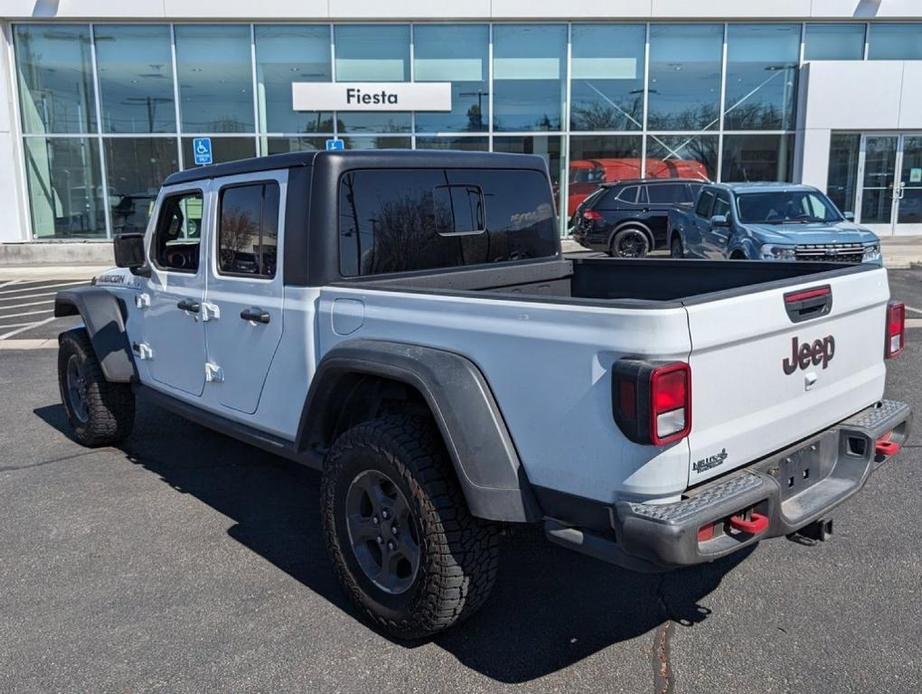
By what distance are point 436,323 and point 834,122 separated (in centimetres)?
1992

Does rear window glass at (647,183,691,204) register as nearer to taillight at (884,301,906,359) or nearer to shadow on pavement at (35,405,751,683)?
shadow on pavement at (35,405,751,683)

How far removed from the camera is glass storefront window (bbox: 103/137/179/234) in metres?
19.8

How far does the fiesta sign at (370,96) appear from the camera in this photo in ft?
63.3

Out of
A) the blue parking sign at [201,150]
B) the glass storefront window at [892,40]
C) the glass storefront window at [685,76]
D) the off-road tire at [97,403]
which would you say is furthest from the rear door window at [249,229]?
the glass storefront window at [892,40]

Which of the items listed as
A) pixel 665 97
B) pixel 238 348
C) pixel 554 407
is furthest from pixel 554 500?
pixel 665 97

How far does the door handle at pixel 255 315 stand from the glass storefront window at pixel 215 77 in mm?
17313

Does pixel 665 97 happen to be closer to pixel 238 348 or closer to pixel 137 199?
pixel 137 199

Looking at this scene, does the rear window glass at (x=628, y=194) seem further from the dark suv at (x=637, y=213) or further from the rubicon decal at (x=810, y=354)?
the rubicon decal at (x=810, y=354)

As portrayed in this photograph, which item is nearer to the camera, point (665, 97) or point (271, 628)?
point (271, 628)

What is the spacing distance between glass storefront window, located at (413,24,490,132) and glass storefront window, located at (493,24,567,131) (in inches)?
12.7

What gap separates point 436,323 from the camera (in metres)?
2.96

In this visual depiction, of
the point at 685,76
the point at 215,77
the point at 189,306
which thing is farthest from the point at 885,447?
the point at 215,77

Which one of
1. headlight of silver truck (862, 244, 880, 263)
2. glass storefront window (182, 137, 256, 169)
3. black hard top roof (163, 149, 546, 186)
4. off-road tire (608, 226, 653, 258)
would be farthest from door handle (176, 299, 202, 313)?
glass storefront window (182, 137, 256, 169)
